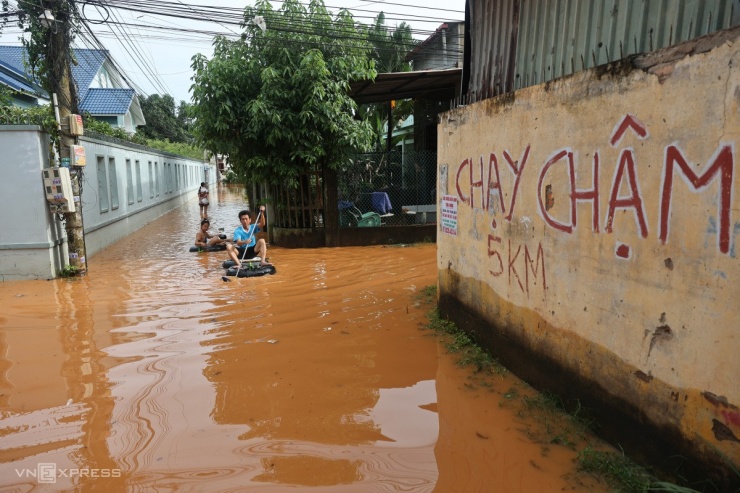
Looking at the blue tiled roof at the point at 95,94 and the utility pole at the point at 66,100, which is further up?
the blue tiled roof at the point at 95,94

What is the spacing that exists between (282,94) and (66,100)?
12.6 ft

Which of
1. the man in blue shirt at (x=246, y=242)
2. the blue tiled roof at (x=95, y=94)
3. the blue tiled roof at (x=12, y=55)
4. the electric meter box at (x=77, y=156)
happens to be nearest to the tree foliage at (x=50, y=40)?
the electric meter box at (x=77, y=156)

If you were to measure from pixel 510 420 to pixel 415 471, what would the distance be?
856 millimetres

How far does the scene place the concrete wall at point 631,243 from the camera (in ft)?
7.52

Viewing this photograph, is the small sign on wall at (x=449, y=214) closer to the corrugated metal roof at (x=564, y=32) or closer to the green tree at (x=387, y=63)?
the corrugated metal roof at (x=564, y=32)

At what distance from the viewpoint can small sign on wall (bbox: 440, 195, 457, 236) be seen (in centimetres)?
514

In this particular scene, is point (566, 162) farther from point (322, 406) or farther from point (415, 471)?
point (322, 406)

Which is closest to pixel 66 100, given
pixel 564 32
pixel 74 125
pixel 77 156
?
pixel 74 125

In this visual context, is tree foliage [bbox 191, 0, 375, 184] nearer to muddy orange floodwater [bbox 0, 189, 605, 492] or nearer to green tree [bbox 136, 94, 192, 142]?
muddy orange floodwater [bbox 0, 189, 605, 492]

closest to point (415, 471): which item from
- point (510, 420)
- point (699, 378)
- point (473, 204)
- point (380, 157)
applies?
point (510, 420)

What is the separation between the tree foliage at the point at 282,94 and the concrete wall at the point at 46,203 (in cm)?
328

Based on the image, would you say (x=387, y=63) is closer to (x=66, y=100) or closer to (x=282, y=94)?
(x=282, y=94)

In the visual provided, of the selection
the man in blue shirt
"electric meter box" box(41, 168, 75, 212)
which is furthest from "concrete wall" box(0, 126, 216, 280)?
the man in blue shirt

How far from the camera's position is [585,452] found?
287 centimetres
